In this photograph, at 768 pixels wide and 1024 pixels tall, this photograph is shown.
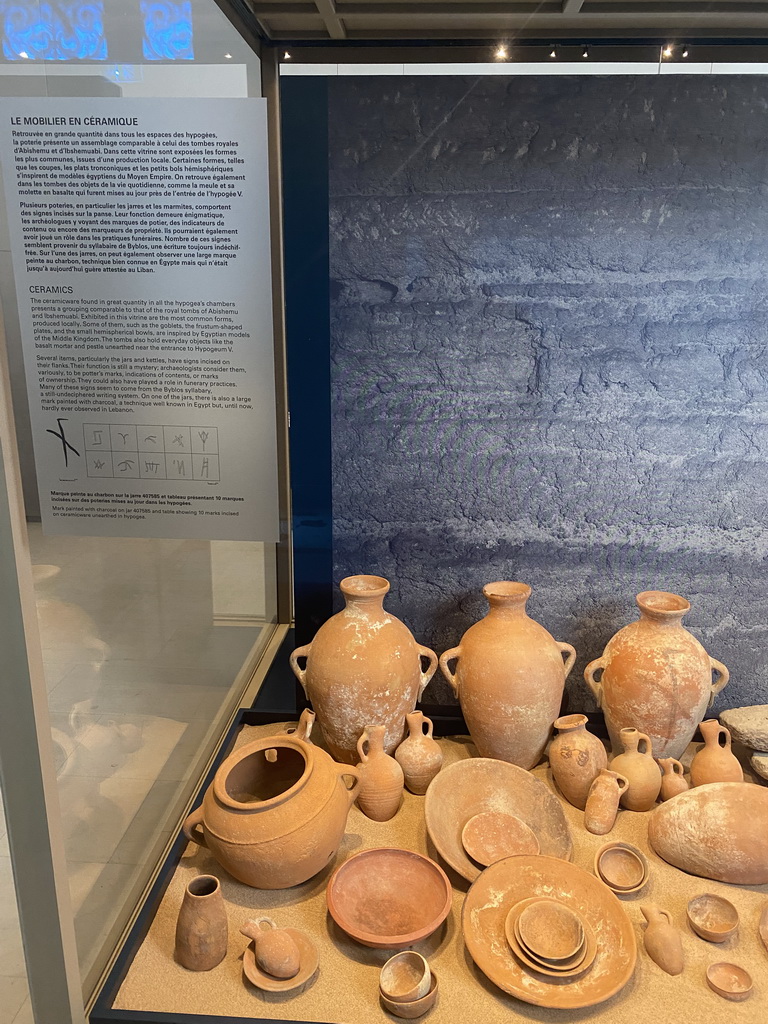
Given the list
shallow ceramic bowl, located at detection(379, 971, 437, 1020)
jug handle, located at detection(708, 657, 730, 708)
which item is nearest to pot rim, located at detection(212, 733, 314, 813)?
shallow ceramic bowl, located at detection(379, 971, 437, 1020)

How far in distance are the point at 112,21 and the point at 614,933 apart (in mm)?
2496

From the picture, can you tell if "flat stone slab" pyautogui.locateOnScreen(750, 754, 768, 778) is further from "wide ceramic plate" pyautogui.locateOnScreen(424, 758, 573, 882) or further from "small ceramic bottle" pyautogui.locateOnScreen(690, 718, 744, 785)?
"wide ceramic plate" pyautogui.locateOnScreen(424, 758, 573, 882)

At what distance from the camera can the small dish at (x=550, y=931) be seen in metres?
1.81

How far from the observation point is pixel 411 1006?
1710 millimetres

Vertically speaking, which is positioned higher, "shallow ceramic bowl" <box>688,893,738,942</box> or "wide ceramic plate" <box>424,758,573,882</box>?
"wide ceramic plate" <box>424,758,573,882</box>

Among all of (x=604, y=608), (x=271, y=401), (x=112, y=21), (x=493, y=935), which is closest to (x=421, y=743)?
(x=493, y=935)

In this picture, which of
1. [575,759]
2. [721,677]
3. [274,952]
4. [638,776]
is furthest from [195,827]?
[721,677]

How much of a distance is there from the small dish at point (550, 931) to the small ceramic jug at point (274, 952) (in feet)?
1.84

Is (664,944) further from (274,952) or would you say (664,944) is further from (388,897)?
(274,952)

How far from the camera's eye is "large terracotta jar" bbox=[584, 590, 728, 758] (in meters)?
2.49

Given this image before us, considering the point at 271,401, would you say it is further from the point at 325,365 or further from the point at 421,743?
the point at 421,743

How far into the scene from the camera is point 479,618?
2.83 meters

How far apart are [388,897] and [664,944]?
712mm

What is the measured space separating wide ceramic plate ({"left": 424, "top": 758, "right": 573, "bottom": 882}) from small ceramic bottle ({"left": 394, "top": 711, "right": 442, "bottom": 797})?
8cm
